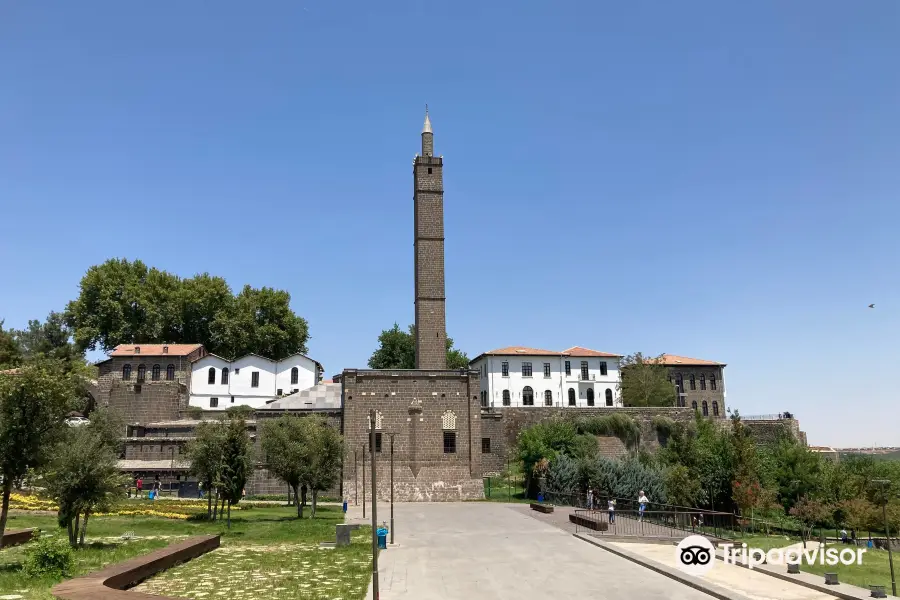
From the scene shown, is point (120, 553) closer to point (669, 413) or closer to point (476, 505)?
point (476, 505)

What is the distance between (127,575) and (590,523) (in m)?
14.3

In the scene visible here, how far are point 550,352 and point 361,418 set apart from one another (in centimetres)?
2569

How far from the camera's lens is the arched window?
55987 millimetres

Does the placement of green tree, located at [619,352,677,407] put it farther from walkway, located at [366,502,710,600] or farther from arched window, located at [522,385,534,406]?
walkway, located at [366,502,710,600]

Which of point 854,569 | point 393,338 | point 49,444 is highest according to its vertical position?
point 393,338

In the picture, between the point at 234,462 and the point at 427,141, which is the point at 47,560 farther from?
the point at 427,141

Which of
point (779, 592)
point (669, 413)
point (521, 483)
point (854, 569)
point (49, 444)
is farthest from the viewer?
point (669, 413)

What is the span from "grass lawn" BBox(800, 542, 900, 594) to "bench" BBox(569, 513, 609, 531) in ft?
18.3

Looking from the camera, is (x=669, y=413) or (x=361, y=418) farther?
(x=669, y=413)

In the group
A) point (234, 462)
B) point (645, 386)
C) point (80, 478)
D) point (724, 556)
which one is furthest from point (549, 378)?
point (80, 478)

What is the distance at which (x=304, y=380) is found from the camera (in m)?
54.2

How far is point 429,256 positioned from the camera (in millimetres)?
38844

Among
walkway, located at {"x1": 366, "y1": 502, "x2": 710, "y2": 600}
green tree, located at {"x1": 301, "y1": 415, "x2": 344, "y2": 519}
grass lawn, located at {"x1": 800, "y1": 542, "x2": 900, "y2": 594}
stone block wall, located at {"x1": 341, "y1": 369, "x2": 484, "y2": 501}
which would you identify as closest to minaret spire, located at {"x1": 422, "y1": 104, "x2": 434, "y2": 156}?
stone block wall, located at {"x1": 341, "y1": 369, "x2": 484, "y2": 501}

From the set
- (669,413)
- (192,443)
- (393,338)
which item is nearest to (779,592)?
(192,443)
